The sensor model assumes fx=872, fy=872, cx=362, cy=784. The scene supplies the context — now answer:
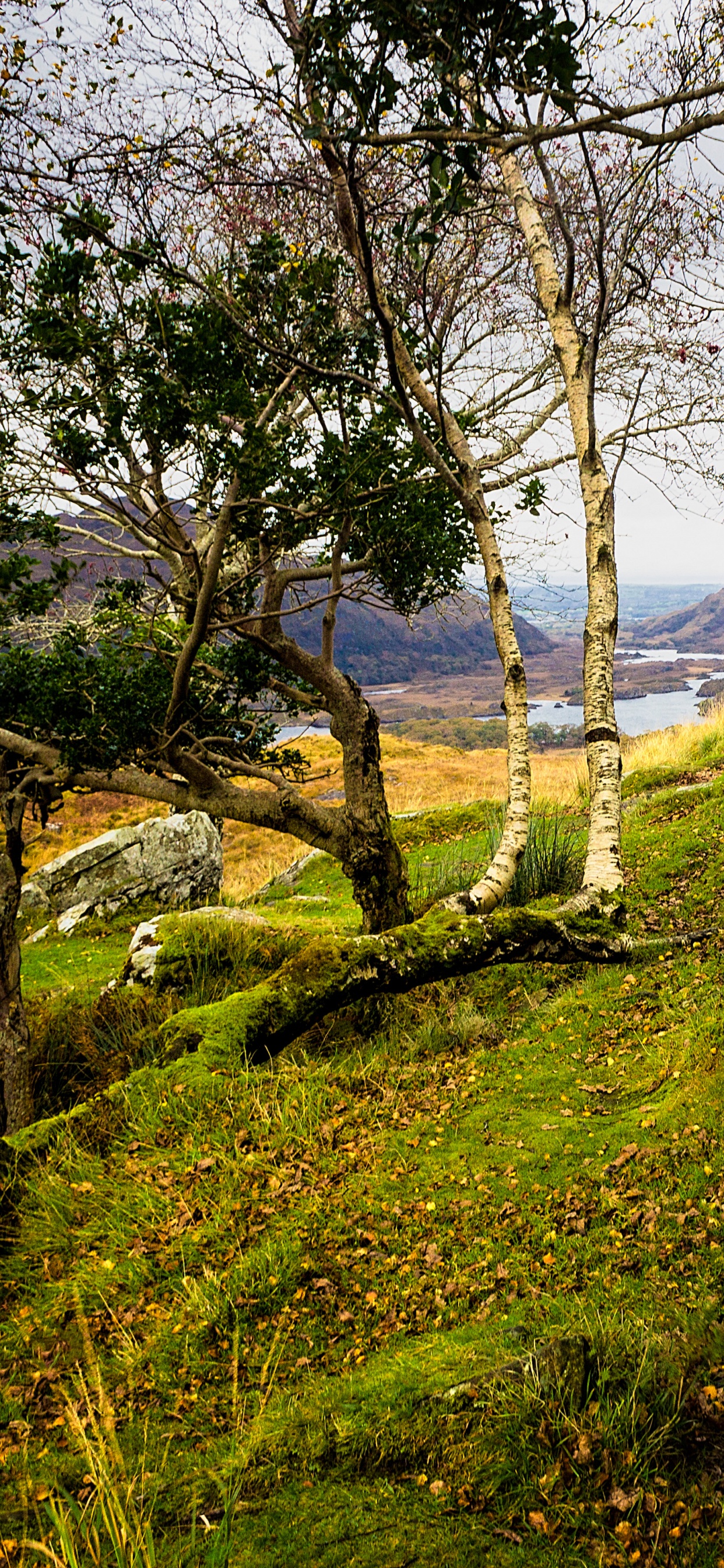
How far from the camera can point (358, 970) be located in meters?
6.43

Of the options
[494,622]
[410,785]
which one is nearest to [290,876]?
[494,622]

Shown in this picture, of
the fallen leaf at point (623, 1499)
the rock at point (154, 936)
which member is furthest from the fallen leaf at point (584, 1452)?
the rock at point (154, 936)

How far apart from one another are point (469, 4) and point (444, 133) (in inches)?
14.4

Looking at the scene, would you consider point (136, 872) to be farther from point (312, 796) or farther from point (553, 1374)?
point (312, 796)

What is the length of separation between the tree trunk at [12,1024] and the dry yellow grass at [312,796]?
8.38m

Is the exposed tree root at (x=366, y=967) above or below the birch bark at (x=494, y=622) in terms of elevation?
below

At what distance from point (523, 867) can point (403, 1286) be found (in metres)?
6.13

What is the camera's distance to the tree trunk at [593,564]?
289 inches

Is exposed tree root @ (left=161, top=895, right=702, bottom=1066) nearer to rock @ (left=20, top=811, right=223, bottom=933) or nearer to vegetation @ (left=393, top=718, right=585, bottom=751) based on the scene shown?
rock @ (left=20, top=811, right=223, bottom=933)

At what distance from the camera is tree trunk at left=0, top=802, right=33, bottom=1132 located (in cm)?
665

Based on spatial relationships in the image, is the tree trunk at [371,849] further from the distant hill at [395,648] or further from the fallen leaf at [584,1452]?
the distant hill at [395,648]

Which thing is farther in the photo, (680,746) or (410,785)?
(410,785)

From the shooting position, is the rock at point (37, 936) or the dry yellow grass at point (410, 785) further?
the dry yellow grass at point (410, 785)

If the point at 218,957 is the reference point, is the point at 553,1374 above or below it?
above
